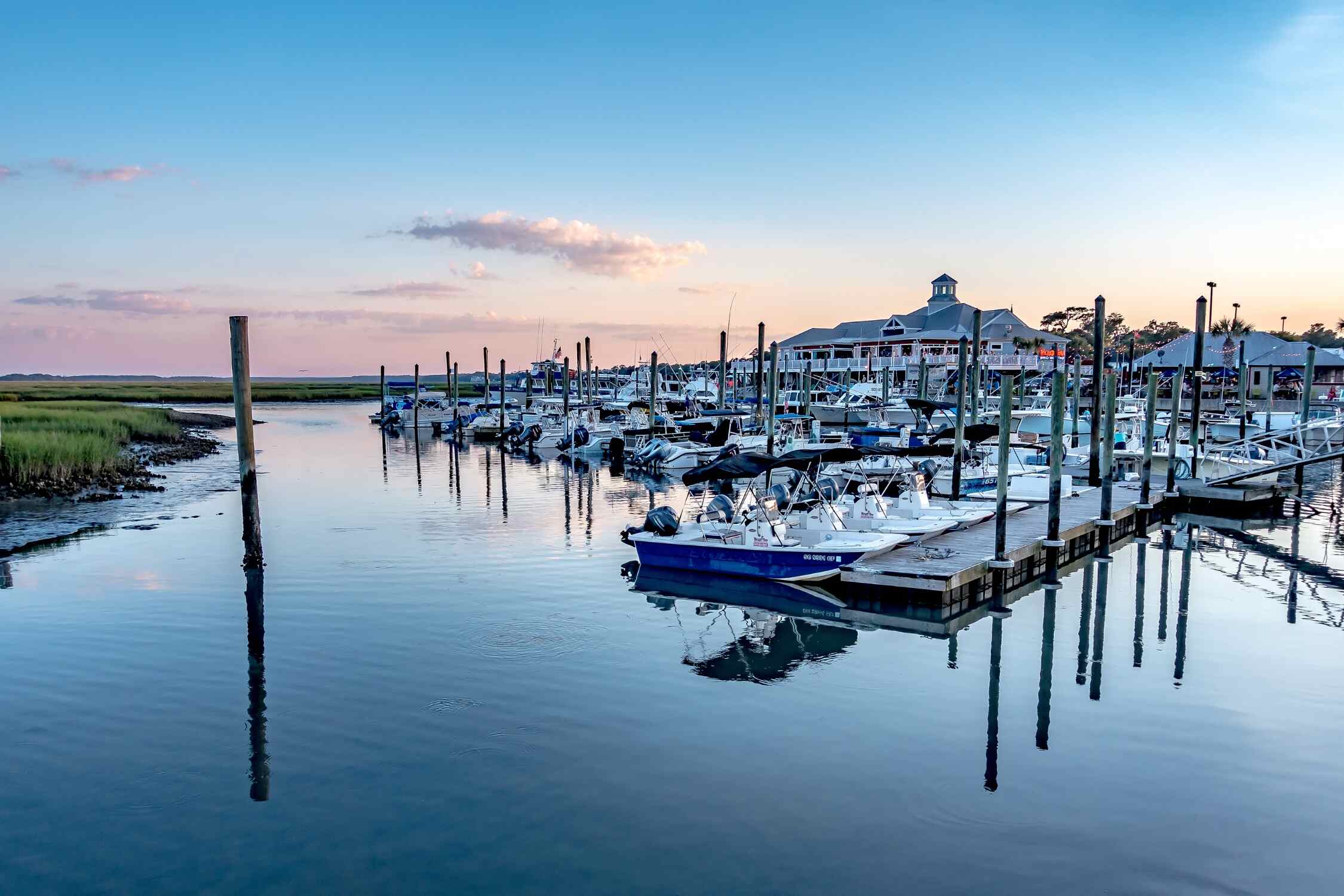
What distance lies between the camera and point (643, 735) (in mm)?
12195

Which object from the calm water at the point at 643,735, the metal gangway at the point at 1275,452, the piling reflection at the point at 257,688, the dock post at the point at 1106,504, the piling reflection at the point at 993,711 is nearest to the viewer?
Result: the calm water at the point at 643,735

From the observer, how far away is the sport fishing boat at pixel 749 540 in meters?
19.3

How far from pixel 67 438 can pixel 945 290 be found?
80.5 metres

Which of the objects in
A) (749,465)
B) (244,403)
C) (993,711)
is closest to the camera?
(993,711)

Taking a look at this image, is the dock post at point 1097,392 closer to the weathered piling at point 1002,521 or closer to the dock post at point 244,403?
the weathered piling at point 1002,521

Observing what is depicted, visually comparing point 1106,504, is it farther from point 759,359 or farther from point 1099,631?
point 759,359

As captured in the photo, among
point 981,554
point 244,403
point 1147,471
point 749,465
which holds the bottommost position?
point 981,554

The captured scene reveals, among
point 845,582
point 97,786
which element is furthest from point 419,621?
point 845,582

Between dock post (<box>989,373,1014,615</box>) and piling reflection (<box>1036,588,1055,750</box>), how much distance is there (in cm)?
90

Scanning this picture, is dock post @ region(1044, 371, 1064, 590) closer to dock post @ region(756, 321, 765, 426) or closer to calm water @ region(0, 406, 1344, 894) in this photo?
calm water @ region(0, 406, 1344, 894)

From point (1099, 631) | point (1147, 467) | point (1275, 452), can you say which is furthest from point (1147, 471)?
point (1099, 631)

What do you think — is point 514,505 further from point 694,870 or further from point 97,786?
point 694,870

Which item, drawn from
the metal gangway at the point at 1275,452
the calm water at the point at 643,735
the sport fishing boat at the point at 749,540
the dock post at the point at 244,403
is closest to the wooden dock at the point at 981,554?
the sport fishing boat at the point at 749,540

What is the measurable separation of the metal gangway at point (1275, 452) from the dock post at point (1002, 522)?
12737 millimetres
